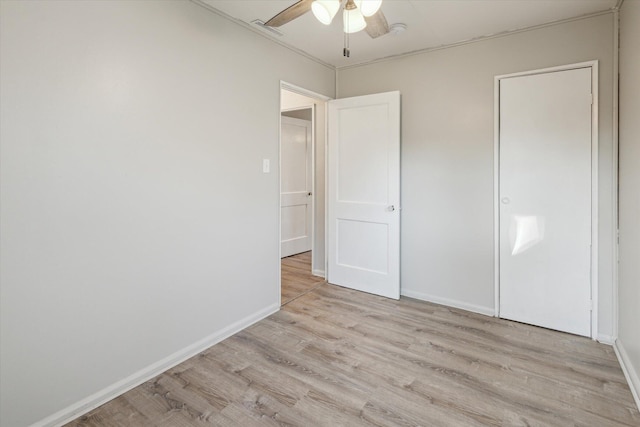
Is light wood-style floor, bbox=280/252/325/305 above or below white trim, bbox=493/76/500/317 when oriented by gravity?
below

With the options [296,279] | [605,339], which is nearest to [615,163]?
[605,339]

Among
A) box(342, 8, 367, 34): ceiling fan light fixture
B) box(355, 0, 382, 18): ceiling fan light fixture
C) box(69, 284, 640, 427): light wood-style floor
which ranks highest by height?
box(342, 8, 367, 34): ceiling fan light fixture

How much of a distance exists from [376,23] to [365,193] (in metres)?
1.93

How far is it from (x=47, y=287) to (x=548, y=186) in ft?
11.0

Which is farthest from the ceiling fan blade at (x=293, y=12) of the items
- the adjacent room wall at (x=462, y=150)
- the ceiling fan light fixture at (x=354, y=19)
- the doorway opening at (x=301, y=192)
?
the doorway opening at (x=301, y=192)

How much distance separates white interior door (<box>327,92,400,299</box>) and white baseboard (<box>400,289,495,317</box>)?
6.0 inches

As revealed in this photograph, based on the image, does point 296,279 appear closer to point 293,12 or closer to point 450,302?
point 450,302

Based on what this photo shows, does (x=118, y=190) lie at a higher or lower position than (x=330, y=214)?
higher

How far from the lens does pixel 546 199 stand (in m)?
2.71

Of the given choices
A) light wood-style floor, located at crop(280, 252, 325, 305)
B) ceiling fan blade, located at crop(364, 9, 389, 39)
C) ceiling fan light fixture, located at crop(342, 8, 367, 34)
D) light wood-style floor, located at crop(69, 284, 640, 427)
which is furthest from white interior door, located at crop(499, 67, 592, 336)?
light wood-style floor, located at crop(280, 252, 325, 305)

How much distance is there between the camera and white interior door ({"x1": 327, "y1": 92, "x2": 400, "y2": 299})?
338cm

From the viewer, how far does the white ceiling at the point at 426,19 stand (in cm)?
238

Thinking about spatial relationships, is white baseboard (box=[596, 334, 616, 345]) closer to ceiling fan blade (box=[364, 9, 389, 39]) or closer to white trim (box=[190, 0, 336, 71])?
ceiling fan blade (box=[364, 9, 389, 39])

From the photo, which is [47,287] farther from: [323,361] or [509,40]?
[509,40]
